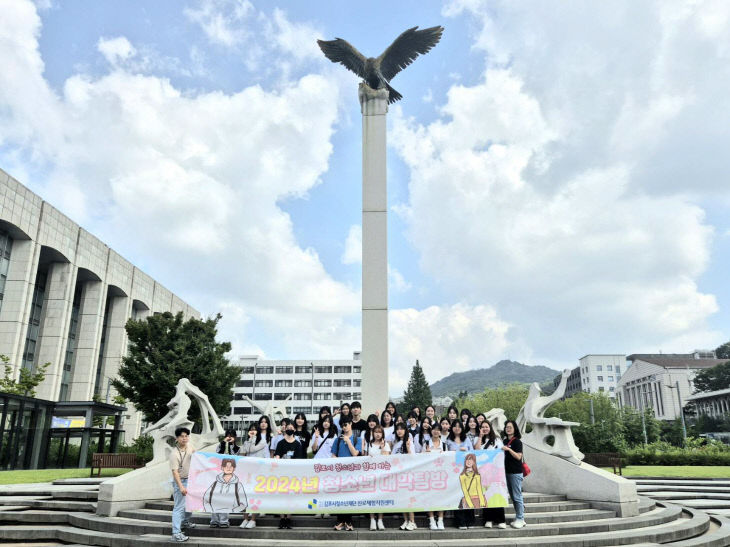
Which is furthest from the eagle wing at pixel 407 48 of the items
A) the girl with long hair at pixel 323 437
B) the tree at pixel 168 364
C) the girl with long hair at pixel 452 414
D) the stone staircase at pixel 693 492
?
the stone staircase at pixel 693 492

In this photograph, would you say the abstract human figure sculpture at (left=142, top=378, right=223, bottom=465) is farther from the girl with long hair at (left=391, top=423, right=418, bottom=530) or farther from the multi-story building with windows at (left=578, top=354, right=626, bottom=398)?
the multi-story building with windows at (left=578, top=354, right=626, bottom=398)

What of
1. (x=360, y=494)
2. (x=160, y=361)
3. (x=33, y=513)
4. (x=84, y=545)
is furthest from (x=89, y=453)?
(x=360, y=494)

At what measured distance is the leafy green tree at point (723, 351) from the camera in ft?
352

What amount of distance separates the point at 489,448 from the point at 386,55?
612 inches

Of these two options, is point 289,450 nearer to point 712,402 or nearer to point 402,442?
point 402,442

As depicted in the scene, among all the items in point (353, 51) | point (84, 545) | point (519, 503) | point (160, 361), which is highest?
point (353, 51)

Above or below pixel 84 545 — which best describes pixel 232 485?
above

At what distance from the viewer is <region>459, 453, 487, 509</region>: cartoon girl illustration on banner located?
8.50m

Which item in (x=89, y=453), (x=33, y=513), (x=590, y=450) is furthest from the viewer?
(x=89, y=453)

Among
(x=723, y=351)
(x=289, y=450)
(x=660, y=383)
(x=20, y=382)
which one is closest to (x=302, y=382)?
(x=20, y=382)

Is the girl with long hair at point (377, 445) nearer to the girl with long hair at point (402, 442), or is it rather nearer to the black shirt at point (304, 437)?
the girl with long hair at point (402, 442)

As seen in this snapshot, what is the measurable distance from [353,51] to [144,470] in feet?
52.2

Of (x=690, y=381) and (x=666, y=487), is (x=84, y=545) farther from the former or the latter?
(x=690, y=381)

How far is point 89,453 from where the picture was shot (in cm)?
3097
